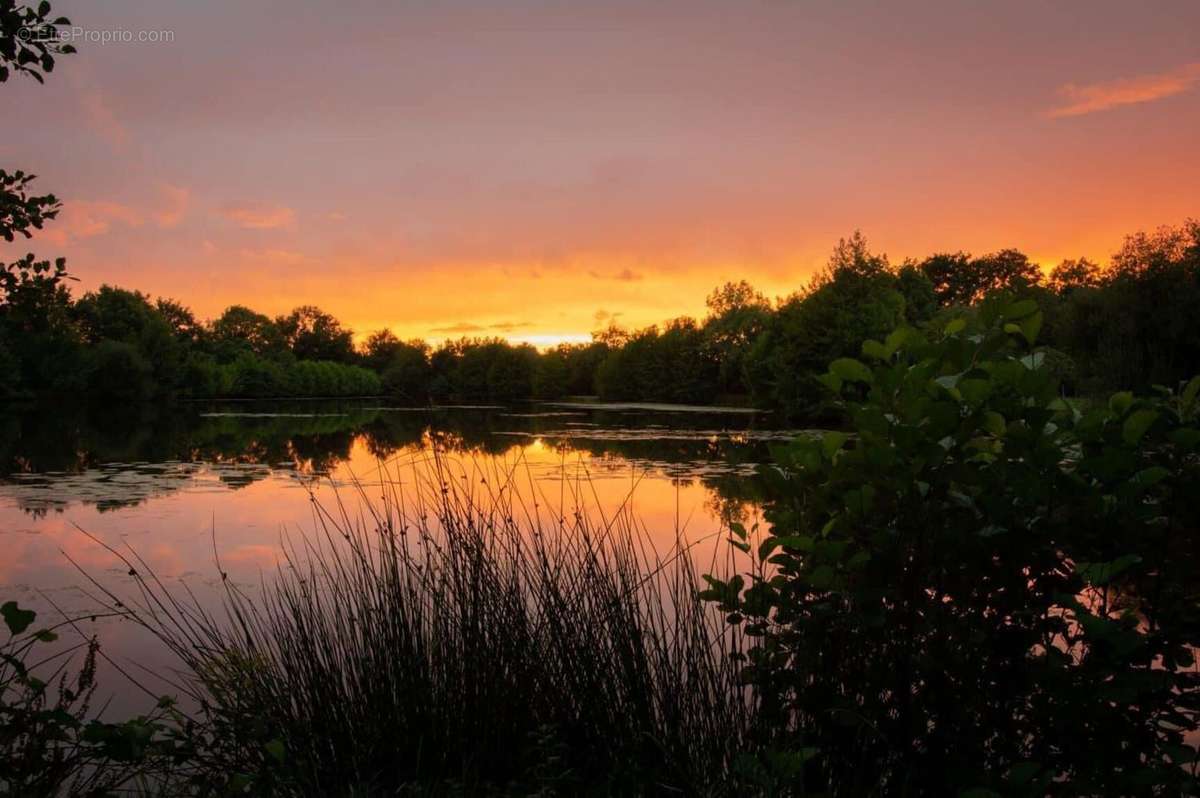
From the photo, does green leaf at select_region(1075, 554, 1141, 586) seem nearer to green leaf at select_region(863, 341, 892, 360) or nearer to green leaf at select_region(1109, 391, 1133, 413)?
green leaf at select_region(1109, 391, 1133, 413)

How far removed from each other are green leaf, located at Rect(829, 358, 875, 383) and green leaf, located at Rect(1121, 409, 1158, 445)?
661 mm

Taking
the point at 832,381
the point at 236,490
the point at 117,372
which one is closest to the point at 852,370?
the point at 832,381

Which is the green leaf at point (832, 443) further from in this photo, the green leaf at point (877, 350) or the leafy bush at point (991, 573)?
the green leaf at point (877, 350)

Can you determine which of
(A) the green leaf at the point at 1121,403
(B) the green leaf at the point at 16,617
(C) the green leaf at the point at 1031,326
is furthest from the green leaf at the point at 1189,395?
(B) the green leaf at the point at 16,617

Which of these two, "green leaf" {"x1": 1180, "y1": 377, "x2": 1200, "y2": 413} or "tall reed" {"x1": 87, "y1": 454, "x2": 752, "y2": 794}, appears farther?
"tall reed" {"x1": 87, "y1": 454, "x2": 752, "y2": 794}

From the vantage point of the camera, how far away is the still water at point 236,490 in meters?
6.84

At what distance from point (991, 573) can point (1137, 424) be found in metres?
0.55

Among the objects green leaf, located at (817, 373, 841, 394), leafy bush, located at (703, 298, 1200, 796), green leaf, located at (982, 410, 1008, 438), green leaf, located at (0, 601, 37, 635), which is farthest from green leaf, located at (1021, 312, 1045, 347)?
green leaf, located at (0, 601, 37, 635)

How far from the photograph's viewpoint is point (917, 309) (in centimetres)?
4181

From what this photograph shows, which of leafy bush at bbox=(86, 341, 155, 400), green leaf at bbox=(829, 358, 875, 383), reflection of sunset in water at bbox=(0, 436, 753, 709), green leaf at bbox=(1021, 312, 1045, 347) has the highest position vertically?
leafy bush at bbox=(86, 341, 155, 400)

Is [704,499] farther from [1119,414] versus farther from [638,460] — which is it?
[1119,414]

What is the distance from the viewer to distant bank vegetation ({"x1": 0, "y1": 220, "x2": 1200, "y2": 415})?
10969 millimetres

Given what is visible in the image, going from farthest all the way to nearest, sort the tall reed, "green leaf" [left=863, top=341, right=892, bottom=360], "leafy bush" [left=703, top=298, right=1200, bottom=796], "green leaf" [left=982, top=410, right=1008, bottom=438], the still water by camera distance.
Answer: the still water → the tall reed → "green leaf" [left=863, top=341, right=892, bottom=360] → "green leaf" [left=982, top=410, right=1008, bottom=438] → "leafy bush" [left=703, top=298, right=1200, bottom=796]

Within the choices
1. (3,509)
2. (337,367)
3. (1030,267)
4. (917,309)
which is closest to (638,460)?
(3,509)
